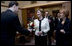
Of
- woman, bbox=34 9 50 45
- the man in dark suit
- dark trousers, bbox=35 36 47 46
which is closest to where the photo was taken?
the man in dark suit

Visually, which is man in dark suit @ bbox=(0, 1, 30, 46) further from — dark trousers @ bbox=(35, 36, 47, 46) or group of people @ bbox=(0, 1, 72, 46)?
dark trousers @ bbox=(35, 36, 47, 46)

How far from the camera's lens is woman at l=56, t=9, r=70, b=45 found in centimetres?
255

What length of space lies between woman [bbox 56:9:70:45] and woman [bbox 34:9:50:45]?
7.6 inches

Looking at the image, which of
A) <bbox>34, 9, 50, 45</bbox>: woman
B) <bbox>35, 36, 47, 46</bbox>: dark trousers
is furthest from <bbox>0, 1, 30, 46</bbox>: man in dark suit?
<bbox>35, 36, 47, 46</bbox>: dark trousers

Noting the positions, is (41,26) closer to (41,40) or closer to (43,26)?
(43,26)

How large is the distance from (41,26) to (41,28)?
0.04m

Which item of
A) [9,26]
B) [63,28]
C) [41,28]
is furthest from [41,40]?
[9,26]

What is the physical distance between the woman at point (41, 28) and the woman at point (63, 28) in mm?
192

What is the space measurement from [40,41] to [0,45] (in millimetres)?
685

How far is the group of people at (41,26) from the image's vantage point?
92.4 inches

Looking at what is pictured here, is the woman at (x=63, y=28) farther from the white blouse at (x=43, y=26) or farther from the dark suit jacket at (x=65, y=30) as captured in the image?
the white blouse at (x=43, y=26)

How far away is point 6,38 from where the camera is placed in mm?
2383

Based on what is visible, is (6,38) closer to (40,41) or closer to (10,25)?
(10,25)

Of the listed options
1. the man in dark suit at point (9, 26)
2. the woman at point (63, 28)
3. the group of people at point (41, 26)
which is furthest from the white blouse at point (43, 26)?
the man in dark suit at point (9, 26)
